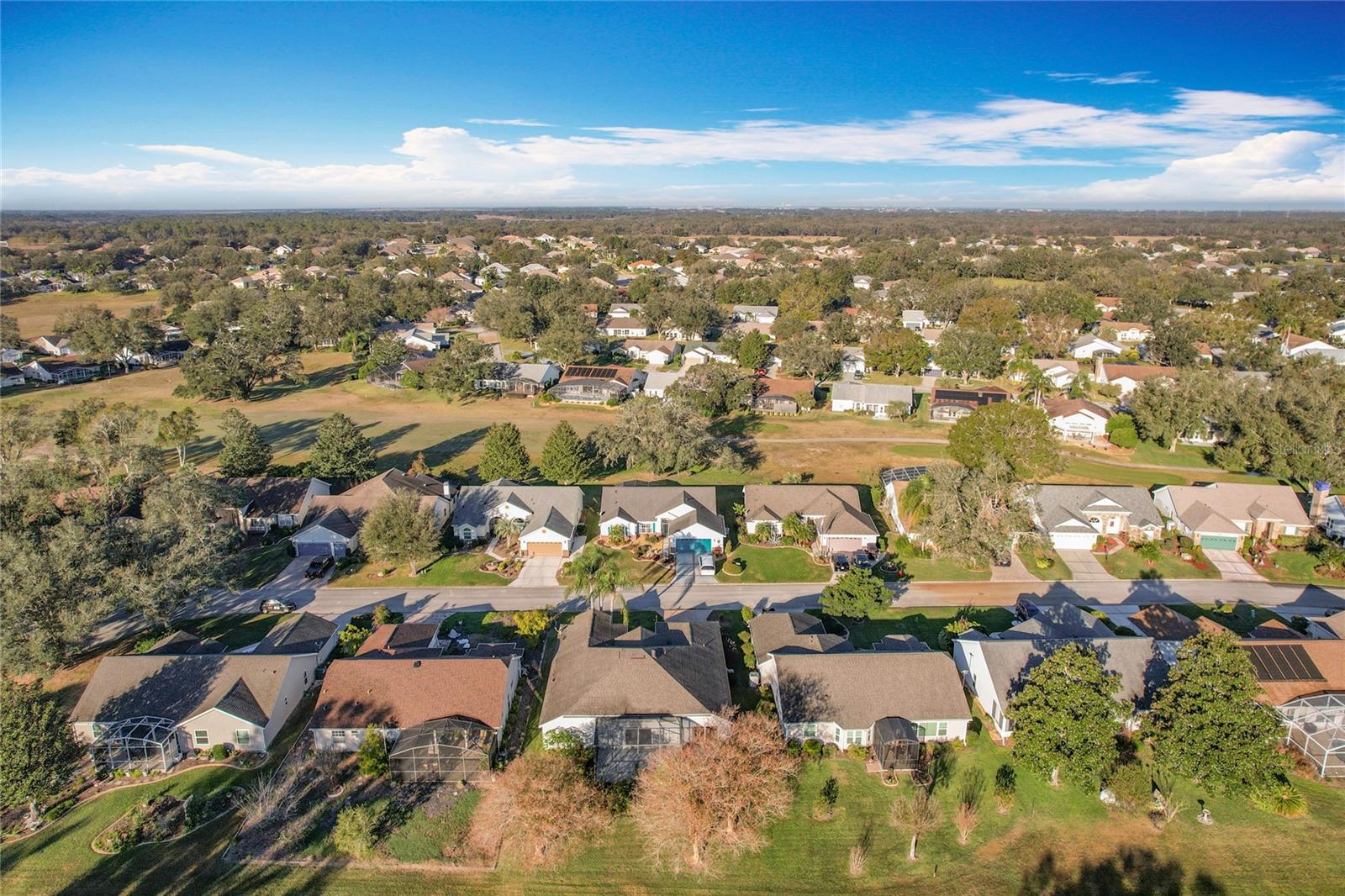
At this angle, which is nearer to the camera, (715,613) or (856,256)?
(715,613)

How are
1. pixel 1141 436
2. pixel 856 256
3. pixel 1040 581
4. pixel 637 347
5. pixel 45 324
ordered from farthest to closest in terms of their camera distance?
pixel 856 256, pixel 45 324, pixel 637 347, pixel 1141 436, pixel 1040 581

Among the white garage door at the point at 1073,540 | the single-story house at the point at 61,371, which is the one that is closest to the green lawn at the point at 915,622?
the white garage door at the point at 1073,540

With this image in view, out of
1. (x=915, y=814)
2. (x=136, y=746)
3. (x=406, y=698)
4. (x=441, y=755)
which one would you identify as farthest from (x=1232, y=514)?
(x=136, y=746)

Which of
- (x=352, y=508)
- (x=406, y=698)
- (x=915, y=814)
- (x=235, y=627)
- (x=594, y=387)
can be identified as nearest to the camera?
(x=915, y=814)

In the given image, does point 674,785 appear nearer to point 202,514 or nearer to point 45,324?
point 202,514

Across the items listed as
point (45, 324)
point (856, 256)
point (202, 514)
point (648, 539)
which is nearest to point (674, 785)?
point (648, 539)

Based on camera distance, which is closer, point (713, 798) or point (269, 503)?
point (713, 798)

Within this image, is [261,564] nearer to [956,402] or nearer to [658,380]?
[658,380]
